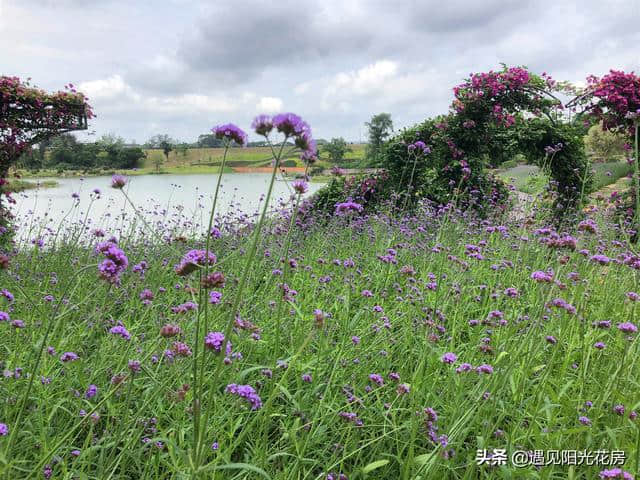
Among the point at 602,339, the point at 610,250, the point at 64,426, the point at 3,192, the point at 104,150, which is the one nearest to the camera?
the point at 64,426

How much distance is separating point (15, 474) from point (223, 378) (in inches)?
36.4

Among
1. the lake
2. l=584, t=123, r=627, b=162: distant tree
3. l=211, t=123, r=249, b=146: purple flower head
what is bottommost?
the lake

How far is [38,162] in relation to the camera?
7418 mm

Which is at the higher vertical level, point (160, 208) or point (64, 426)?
point (160, 208)

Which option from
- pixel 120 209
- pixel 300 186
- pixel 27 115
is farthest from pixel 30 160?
pixel 300 186

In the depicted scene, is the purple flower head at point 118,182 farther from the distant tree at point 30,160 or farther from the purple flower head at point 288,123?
the distant tree at point 30,160

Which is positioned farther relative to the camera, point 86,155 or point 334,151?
point 334,151

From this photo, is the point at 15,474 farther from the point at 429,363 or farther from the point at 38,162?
the point at 38,162

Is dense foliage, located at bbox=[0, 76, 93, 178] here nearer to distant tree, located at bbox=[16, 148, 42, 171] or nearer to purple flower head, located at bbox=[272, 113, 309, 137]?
distant tree, located at bbox=[16, 148, 42, 171]

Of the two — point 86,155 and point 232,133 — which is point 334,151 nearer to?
point 86,155

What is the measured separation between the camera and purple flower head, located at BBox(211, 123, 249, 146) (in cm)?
139

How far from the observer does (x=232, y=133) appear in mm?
1395

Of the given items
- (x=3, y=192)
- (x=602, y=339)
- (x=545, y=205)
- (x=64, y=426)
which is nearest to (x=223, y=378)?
(x=64, y=426)

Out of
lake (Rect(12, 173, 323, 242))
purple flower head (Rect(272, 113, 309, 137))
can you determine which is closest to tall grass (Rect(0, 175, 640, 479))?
purple flower head (Rect(272, 113, 309, 137))
